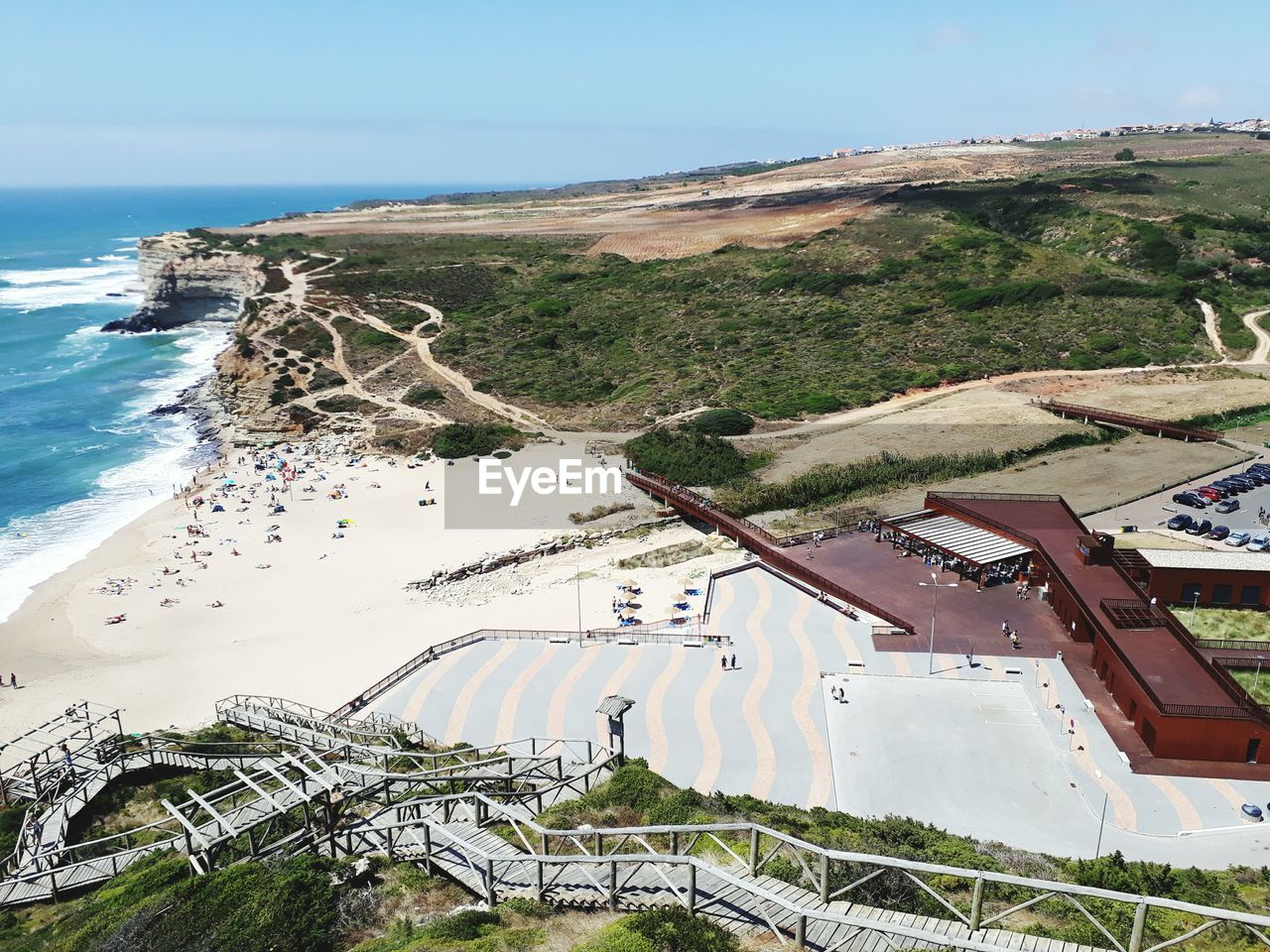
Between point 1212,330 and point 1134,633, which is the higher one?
point 1212,330

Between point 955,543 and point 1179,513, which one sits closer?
point 955,543

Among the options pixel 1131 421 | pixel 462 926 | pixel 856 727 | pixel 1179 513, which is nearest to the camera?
pixel 462 926

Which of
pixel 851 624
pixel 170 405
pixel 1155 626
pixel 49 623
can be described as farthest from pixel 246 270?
pixel 1155 626

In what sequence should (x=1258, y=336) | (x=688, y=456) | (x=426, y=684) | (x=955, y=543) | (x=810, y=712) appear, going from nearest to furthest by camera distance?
(x=810, y=712), (x=426, y=684), (x=955, y=543), (x=688, y=456), (x=1258, y=336)

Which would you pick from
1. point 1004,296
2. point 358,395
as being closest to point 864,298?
point 1004,296

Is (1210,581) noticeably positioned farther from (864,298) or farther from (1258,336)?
(864,298)

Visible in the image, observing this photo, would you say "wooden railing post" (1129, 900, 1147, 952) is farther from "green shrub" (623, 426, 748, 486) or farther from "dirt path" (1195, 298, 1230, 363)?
"dirt path" (1195, 298, 1230, 363)

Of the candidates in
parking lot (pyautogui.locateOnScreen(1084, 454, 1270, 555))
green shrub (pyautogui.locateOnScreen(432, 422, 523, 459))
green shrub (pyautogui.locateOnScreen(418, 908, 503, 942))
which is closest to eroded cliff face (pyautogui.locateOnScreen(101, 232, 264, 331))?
green shrub (pyautogui.locateOnScreen(432, 422, 523, 459))
